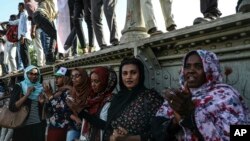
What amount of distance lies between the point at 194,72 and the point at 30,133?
370 centimetres

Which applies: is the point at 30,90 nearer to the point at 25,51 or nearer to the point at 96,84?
the point at 96,84

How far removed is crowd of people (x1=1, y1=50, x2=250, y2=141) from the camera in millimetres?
2330

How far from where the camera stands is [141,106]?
310 centimetres

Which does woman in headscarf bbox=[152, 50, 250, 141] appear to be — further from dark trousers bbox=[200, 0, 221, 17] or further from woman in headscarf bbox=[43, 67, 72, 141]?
woman in headscarf bbox=[43, 67, 72, 141]

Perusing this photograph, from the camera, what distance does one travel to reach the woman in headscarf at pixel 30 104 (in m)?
5.22

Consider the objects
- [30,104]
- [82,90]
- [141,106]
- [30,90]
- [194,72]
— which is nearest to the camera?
[194,72]

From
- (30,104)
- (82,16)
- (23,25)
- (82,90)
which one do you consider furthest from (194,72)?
Result: (23,25)

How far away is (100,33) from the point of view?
5.58 metres

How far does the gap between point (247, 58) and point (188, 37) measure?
0.70 meters

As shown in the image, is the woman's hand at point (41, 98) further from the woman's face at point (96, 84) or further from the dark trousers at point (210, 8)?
the dark trousers at point (210, 8)

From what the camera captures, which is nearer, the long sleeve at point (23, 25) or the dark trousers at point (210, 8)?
the dark trousers at point (210, 8)

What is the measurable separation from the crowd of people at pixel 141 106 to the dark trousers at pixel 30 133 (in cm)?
38

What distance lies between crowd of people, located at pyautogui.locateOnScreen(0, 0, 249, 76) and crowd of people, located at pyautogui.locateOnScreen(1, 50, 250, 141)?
2.59 ft

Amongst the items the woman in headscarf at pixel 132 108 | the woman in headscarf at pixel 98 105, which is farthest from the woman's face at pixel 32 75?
the woman in headscarf at pixel 132 108
